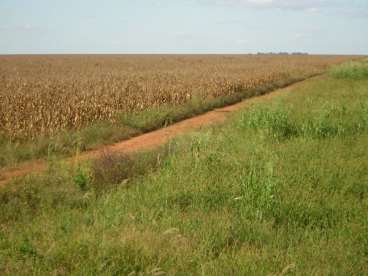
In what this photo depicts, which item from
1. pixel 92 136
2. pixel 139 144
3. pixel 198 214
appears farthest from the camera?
pixel 92 136

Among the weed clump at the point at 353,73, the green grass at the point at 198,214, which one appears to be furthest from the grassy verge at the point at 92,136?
the weed clump at the point at 353,73

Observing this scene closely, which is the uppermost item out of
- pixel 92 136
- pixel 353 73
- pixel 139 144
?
pixel 353 73

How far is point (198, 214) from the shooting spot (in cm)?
578

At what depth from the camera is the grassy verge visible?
9820mm

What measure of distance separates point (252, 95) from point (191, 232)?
18.8 meters

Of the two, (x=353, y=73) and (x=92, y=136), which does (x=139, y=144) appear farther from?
(x=353, y=73)

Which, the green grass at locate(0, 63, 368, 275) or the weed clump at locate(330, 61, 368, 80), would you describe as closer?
the green grass at locate(0, 63, 368, 275)

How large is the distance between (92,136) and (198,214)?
6.45 metres

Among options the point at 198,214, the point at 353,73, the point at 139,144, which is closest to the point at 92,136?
the point at 139,144

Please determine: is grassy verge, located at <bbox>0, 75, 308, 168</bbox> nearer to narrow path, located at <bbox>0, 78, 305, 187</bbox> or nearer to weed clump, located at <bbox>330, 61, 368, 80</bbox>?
narrow path, located at <bbox>0, 78, 305, 187</bbox>

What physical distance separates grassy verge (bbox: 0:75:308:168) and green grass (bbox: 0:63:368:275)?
4.50 ft

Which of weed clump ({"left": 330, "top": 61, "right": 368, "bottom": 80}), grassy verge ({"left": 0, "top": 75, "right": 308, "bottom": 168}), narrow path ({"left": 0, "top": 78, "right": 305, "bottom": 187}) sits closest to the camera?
narrow path ({"left": 0, "top": 78, "right": 305, "bottom": 187})

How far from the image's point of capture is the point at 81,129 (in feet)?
39.9

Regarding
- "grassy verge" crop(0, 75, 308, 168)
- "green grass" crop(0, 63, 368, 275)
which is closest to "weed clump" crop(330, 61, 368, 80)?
"grassy verge" crop(0, 75, 308, 168)
